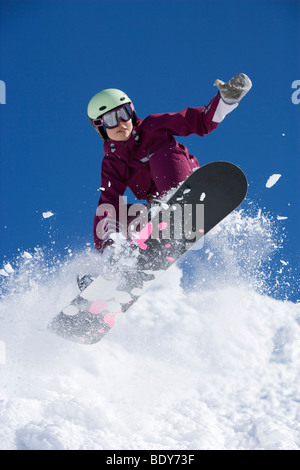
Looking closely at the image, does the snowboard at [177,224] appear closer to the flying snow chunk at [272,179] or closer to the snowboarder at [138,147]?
the snowboarder at [138,147]

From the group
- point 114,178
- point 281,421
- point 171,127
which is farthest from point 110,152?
point 281,421

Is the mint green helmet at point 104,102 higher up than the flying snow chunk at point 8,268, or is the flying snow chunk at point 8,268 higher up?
the mint green helmet at point 104,102

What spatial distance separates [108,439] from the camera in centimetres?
497

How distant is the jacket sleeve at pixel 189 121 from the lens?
151 inches

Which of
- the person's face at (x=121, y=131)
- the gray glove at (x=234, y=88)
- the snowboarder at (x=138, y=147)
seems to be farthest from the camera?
the person's face at (x=121, y=131)

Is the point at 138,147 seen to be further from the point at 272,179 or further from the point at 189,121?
the point at 272,179

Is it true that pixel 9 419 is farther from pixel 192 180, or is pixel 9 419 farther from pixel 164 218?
pixel 192 180

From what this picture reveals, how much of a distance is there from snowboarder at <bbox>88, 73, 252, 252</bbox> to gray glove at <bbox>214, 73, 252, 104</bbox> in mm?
10

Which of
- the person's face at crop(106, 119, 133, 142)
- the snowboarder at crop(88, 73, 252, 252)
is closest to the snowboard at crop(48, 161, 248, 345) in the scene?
the snowboarder at crop(88, 73, 252, 252)

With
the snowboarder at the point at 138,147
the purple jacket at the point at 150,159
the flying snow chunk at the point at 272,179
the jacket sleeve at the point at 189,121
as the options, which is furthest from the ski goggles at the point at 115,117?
the flying snow chunk at the point at 272,179

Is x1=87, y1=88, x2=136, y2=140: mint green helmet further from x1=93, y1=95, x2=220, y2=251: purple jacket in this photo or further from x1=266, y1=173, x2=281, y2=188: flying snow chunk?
x1=266, y1=173, x2=281, y2=188: flying snow chunk

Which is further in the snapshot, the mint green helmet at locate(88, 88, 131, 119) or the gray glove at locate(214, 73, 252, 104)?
the mint green helmet at locate(88, 88, 131, 119)

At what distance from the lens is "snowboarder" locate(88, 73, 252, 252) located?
12.3 ft

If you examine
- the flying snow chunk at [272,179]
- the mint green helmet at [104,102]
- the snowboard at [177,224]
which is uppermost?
the mint green helmet at [104,102]
